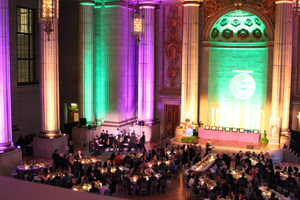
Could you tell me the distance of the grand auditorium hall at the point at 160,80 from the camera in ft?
76.8

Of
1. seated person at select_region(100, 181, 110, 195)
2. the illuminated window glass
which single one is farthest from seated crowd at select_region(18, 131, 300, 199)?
the illuminated window glass

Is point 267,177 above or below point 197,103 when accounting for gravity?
below

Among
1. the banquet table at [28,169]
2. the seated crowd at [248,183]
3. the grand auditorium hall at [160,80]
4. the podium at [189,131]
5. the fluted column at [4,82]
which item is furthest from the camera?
the podium at [189,131]

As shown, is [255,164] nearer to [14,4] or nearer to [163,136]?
[163,136]

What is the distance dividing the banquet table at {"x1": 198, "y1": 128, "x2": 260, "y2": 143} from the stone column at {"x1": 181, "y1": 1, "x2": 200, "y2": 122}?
1.46 meters

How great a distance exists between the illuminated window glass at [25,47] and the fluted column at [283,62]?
17.3 metres

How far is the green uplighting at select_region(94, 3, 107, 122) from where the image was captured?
2819 cm

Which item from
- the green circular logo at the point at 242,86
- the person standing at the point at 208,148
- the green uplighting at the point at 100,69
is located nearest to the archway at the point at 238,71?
the green circular logo at the point at 242,86

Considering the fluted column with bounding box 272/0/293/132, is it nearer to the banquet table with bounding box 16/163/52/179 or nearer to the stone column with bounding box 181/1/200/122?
the stone column with bounding box 181/1/200/122

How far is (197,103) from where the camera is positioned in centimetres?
2814

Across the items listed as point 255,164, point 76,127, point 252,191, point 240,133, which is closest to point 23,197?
point 252,191

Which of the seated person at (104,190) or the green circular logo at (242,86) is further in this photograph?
the green circular logo at (242,86)

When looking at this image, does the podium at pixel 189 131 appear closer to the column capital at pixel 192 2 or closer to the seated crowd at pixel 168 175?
the seated crowd at pixel 168 175

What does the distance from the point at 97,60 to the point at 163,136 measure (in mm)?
7697
